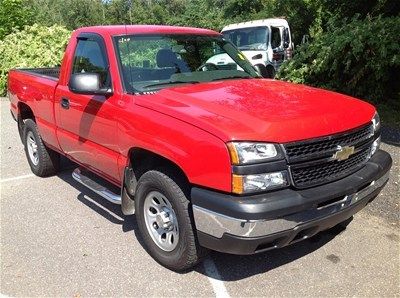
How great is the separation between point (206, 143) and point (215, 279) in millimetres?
1227

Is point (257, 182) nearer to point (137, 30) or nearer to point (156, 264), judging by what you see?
point (156, 264)

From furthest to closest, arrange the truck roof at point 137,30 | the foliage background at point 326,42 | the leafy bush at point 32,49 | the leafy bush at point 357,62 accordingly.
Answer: the leafy bush at point 32,49 < the foliage background at point 326,42 < the leafy bush at point 357,62 < the truck roof at point 137,30

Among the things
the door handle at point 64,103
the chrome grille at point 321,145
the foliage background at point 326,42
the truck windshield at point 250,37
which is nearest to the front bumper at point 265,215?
the chrome grille at point 321,145

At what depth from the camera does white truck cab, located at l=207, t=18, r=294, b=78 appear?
13477 mm

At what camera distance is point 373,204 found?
4898 mm

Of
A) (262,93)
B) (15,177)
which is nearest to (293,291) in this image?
(262,93)

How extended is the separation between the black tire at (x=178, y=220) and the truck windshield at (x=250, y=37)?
10.8 meters

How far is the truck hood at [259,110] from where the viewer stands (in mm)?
3049

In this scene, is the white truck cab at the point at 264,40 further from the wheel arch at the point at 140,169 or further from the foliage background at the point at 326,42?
the wheel arch at the point at 140,169

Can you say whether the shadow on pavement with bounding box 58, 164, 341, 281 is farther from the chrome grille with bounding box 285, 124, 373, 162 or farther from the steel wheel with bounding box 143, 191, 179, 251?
the chrome grille with bounding box 285, 124, 373, 162

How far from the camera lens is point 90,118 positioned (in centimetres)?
436

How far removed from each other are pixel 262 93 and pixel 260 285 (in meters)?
1.59

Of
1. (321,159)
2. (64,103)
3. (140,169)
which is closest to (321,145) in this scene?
(321,159)

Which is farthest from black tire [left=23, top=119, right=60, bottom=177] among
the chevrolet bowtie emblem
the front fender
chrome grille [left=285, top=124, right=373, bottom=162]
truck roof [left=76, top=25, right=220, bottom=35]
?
the chevrolet bowtie emblem
